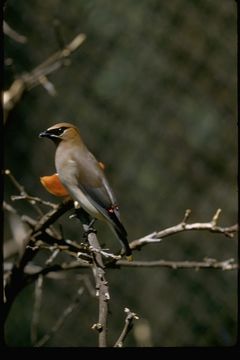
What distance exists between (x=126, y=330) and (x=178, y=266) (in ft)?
0.90

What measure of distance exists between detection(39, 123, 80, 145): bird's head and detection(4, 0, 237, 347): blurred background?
5.57 ft

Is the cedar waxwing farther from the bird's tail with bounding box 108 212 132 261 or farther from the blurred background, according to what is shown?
the blurred background

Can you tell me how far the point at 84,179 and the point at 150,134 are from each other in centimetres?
215

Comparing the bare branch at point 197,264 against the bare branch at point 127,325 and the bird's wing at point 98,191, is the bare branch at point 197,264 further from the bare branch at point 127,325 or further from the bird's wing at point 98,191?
A: the bare branch at point 127,325

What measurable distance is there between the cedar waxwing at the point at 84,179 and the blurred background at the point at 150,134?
173cm

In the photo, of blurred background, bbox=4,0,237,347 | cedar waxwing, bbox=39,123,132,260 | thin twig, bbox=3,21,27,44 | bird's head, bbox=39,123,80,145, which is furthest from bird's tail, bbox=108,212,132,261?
blurred background, bbox=4,0,237,347

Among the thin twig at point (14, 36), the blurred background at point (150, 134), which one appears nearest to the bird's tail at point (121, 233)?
the thin twig at point (14, 36)

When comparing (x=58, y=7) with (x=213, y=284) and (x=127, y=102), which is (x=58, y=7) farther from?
(x=213, y=284)

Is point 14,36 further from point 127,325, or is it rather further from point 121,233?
point 127,325

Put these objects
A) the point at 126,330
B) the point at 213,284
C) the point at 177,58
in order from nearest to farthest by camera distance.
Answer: the point at 126,330 < the point at 213,284 < the point at 177,58

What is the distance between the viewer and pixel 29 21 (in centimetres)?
290

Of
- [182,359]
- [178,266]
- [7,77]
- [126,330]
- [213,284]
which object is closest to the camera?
[126,330]

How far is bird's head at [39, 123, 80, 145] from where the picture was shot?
108cm

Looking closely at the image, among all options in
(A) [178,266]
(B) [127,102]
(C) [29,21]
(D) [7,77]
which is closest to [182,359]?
(A) [178,266]
